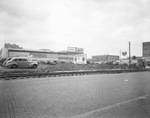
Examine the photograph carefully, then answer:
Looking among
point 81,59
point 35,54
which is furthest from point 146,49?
point 35,54

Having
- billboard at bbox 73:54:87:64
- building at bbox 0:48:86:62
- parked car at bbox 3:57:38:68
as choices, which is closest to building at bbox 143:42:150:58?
billboard at bbox 73:54:87:64

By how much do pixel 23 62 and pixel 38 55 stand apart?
61.5 m

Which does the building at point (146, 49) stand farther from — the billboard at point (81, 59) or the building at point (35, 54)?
the building at point (35, 54)

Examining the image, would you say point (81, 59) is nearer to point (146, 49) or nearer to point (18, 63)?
point (18, 63)

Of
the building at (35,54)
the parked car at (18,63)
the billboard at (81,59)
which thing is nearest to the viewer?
the parked car at (18,63)

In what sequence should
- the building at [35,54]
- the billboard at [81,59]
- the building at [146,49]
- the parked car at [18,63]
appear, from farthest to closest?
1. the building at [35,54]
2. the building at [146,49]
3. the billboard at [81,59]
4. the parked car at [18,63]

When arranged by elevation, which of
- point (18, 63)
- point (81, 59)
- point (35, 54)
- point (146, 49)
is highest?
point (146, 49)

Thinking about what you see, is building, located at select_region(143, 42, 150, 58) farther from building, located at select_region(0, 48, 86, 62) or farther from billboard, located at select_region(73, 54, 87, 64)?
building, located at select_region(0, 48, 86, 62)

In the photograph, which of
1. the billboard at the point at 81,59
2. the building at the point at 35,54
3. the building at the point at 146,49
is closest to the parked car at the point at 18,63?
the billboard at the point at 81,59

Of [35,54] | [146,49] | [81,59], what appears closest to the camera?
[81,59]

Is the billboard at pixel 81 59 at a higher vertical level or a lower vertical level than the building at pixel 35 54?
lower

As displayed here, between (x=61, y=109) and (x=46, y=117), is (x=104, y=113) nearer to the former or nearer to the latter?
(x=61, y=109)

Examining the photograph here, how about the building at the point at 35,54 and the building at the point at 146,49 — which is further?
the building at the point at 35,54

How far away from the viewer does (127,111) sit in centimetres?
507
